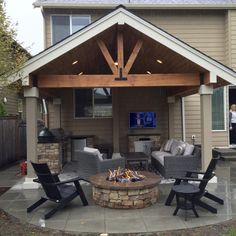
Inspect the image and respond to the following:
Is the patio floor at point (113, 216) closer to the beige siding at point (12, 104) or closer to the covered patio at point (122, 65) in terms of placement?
the covered patio at point (122, 65)

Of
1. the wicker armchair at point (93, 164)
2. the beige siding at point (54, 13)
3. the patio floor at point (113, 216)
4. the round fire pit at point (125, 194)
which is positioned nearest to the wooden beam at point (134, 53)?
the wicker armchair at point (93, 164)

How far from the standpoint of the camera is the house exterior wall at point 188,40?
12.8m

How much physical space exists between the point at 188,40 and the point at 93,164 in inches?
275

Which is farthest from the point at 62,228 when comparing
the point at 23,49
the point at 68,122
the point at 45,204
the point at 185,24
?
the point at 185,24

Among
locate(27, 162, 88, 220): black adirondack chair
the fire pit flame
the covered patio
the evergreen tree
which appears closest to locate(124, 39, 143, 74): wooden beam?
the covered patio

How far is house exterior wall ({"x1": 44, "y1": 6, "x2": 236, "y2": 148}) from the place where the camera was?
42.1 feet

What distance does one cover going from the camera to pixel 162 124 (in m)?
13.1

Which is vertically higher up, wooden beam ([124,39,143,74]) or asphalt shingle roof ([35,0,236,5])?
asphalt shingle roof ([35,0,236,5])

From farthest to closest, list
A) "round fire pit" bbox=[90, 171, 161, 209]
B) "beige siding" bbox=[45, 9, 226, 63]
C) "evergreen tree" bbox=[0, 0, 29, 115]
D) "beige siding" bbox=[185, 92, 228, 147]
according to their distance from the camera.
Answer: "beige siding" bbox=[185, 92, 228, 147]
"beige siding" bbox=[45, 9, 226, 63]
"evergreen tree" bbox=[0, 0, 29, 115]
"round fire pit" bbox=[90, 171, 161, 209]

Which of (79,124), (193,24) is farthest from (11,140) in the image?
(193,24)

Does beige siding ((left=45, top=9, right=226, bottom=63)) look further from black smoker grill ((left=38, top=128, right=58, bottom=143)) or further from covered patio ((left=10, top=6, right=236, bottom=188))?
black smoker grill ((left=38, top=128, right=58, bottom=143))

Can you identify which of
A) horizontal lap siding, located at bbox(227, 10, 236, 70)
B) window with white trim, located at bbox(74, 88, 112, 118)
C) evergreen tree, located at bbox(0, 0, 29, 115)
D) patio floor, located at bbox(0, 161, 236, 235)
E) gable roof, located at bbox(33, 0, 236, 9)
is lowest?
patio floor, located at bbox(0, 161, 236, 235)

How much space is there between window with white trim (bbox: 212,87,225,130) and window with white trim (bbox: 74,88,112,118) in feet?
13.0

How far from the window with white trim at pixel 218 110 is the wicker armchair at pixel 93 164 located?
6.02 metres
